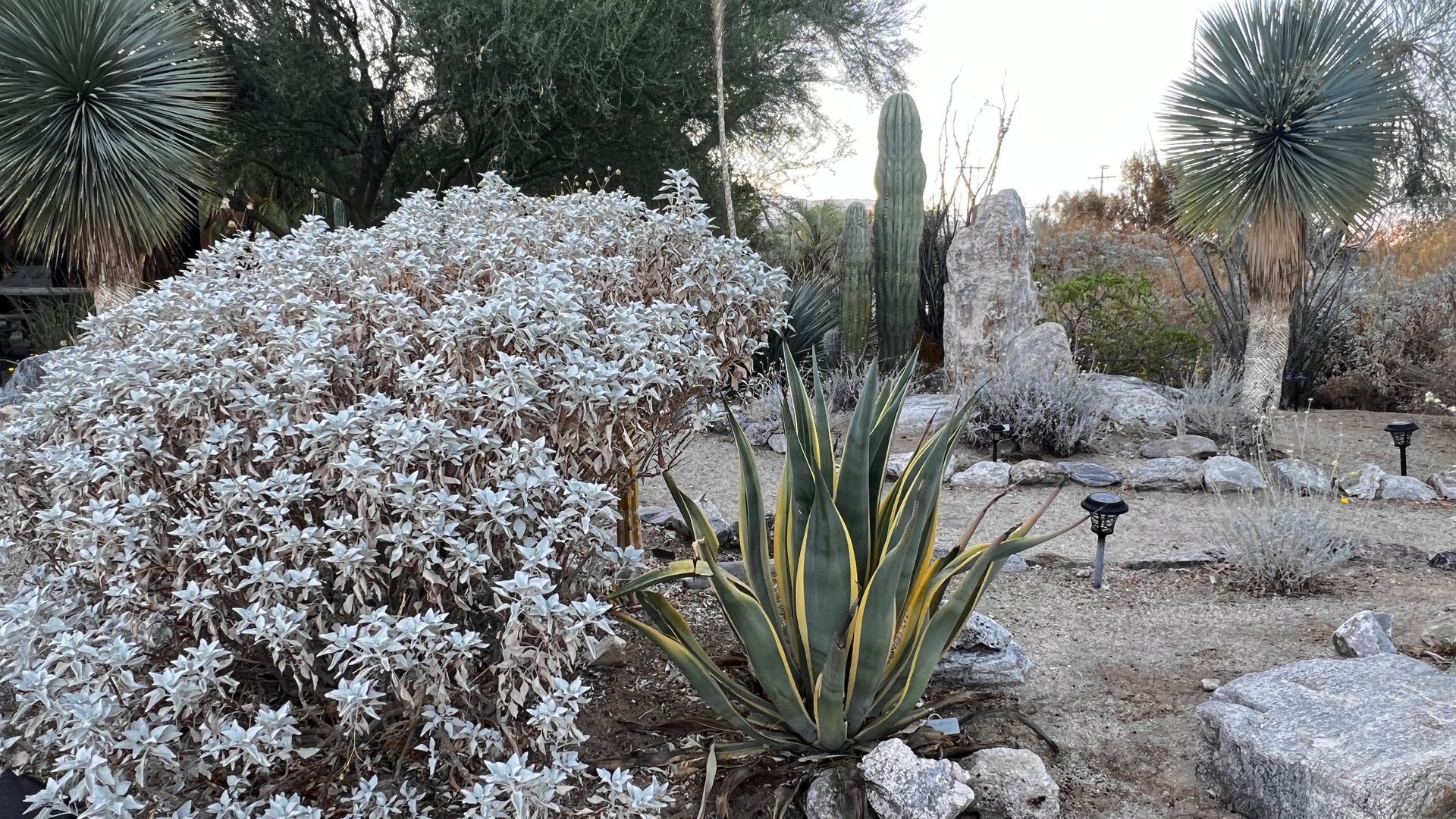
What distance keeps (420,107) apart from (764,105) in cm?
423

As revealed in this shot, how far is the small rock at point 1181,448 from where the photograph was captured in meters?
6.77

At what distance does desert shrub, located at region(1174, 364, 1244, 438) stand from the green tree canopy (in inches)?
242

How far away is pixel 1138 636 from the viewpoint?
140 inches

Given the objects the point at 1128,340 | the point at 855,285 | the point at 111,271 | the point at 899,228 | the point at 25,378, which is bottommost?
the point at 25,378

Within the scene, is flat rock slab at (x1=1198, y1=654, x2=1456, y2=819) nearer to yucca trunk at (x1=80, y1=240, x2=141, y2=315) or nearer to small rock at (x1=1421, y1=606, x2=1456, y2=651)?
small rock at (x1=1421, y1=606, x2=1456, y2=651)

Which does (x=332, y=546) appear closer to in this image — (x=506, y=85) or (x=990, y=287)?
(x=990, y=287)

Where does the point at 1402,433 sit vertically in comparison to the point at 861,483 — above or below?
below

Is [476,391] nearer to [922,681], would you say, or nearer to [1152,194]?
[922,681]

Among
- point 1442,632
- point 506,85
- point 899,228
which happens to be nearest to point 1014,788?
point 1442,632

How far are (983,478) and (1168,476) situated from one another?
1.12m

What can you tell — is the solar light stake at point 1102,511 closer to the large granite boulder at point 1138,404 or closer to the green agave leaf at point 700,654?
the green agave leaf at point 700,654

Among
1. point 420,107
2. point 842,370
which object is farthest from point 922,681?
point 420,107

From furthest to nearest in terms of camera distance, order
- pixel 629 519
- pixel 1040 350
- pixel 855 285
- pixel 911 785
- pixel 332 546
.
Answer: pixel 855 285, pixel 1040 350, pixel 629 519, pixel 911 785, pixel 332 546

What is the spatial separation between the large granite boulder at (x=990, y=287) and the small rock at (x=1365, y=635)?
18.2ft
